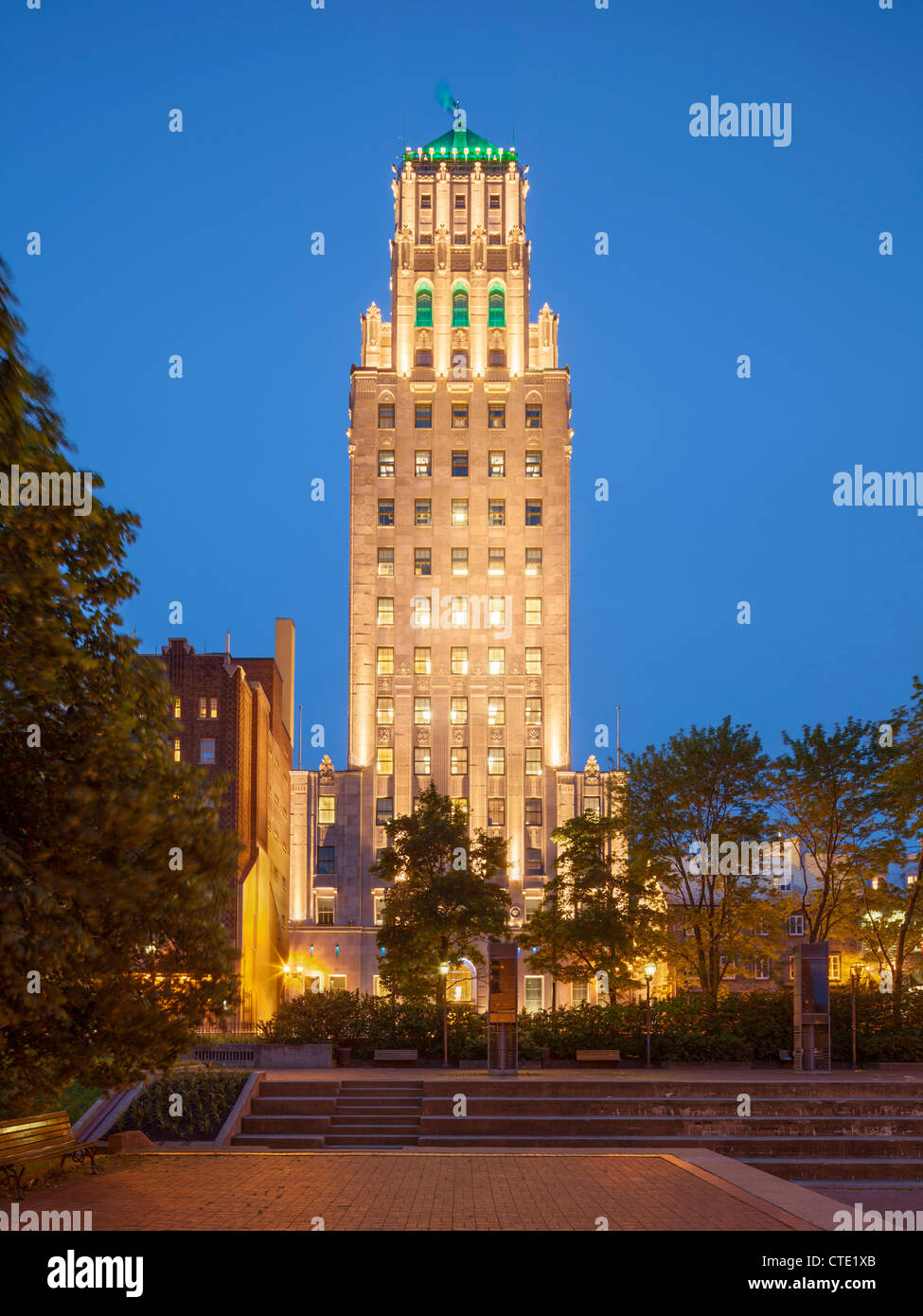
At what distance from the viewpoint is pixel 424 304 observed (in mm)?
90625

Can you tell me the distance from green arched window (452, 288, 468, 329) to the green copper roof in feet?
35.3

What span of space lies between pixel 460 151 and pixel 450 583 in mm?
36516

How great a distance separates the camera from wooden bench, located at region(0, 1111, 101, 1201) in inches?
627

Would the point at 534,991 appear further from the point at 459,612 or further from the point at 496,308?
the point at 496,308

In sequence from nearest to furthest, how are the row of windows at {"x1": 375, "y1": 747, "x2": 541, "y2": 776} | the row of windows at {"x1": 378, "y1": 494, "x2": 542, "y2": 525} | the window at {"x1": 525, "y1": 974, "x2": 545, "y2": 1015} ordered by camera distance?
1. the window at {"x1": 525, "y1": 974, "x2": 545, "y2": 1015}
2. the row of windows at {"x1": 375, "y1": 747, "x2": 541, "y2": 776}
3. the row of windows at {"x1": 378, "y1": 494, "x2": 542, "y2": 525}

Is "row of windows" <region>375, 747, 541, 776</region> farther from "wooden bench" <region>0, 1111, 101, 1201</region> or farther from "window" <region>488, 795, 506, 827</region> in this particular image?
"wooden bench" <region>0, 1111, 101, 1201</region>

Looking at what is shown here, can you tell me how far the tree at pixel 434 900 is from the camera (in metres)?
42.6

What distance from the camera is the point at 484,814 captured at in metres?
80.2

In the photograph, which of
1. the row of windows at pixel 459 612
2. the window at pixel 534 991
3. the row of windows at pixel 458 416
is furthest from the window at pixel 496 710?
the row of windows at pixel 458 416

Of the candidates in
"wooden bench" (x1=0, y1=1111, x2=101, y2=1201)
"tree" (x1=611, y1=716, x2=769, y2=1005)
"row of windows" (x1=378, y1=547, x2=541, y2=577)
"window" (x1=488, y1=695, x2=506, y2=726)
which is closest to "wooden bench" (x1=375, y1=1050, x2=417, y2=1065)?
"tree" (x1=611, y1=716, x2=769, y2=1005)

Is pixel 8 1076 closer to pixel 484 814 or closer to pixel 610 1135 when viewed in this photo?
pixel 610 1135

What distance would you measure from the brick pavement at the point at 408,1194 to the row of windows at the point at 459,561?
64.8 meters

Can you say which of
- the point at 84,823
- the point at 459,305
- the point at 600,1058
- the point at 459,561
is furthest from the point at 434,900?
the point at 459,305
